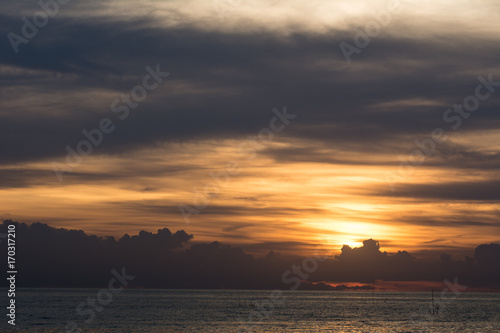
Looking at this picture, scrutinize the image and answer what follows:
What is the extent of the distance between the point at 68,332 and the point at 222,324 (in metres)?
41.9

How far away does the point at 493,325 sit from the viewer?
549 feet

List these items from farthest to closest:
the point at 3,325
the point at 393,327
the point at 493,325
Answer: the point at 493,325, the point at 393,327, the point at 3,325

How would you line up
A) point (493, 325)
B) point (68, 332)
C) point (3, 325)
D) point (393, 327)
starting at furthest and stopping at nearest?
point (493, 325)
point (393, 327)
point (3, 325)
point (68, 332)

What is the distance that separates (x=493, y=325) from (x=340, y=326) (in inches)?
1888

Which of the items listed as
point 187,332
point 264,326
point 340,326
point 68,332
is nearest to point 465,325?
point 340,326

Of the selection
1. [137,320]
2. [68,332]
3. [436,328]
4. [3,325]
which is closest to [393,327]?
[436,328]

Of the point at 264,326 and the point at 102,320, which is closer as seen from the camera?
the point at 264,326

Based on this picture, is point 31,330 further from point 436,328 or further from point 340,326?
point 436,328

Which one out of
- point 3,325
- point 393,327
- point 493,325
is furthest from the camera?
point 493,325

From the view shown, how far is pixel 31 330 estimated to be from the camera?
130 metres

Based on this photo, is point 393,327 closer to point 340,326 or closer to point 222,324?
point 340,326

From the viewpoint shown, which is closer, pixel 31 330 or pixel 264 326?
pixel 31 330

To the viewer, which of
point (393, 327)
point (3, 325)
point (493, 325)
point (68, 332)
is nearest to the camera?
point (68, 332)

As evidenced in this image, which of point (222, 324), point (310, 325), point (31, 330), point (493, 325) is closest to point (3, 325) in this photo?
point (31, 330)
